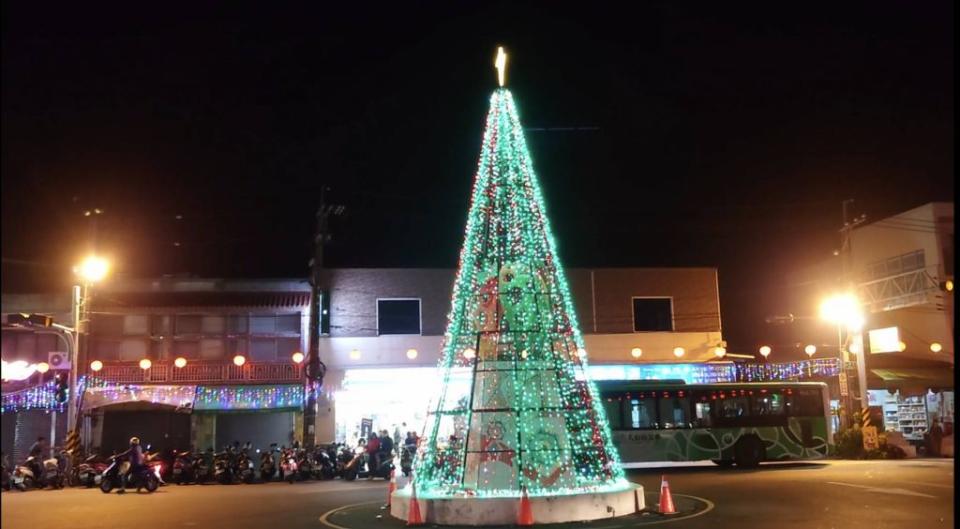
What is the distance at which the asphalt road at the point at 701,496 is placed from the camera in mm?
13297

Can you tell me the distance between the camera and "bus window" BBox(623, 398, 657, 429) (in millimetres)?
25625

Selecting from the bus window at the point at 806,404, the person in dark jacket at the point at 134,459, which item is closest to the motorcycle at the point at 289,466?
the person in dark jacket at the point at 134,459

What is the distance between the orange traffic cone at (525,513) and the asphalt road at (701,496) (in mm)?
823

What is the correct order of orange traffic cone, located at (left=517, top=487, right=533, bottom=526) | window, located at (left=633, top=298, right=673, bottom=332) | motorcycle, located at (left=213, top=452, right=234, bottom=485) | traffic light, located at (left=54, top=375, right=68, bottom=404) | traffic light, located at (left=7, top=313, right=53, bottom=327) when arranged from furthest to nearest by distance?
1. window, located at (left=633, top=298, right=673, bottom=332)
2. traffic light, located at (left=54, top=375, right=68, bottom=404)
3. motorcycle, located at (left=213, top=452, right=234, bottom=485)
4. orange traffic cone, located at (left=517, top=487, right=533, bottom=526)
5. traffic light, located at (left=7, top=313, right=53, bottom=327)

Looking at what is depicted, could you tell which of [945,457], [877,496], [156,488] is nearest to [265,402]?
[156,488]

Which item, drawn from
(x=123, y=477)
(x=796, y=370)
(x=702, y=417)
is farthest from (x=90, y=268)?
(x=796, y=370)

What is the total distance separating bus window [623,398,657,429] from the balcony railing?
1167cm

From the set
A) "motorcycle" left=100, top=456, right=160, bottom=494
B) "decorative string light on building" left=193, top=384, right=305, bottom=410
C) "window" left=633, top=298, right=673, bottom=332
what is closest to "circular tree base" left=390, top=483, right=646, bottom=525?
"motorcycle" left=100, top=456, right=160, bottom=494

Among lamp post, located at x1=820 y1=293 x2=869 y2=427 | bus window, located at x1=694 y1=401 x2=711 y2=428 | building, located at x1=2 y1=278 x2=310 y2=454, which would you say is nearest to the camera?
bus window, located at x1=694 y1=401 x2=711 y2=428

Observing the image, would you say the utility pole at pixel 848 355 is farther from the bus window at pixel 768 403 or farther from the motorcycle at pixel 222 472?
the motorcycle at pixel 222 472

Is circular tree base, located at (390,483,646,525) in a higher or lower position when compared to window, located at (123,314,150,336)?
lower

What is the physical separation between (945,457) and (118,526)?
25287 millimetres

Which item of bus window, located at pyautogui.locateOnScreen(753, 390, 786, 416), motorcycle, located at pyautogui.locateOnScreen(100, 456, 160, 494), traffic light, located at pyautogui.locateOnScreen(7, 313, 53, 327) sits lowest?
motorcycle, located at pyautogui.locateOnScreen(100, 456, 160, 494)

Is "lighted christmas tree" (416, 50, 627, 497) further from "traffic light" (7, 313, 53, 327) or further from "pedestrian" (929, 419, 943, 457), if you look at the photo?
"pedestrian" (929, 419, 943, 457)
